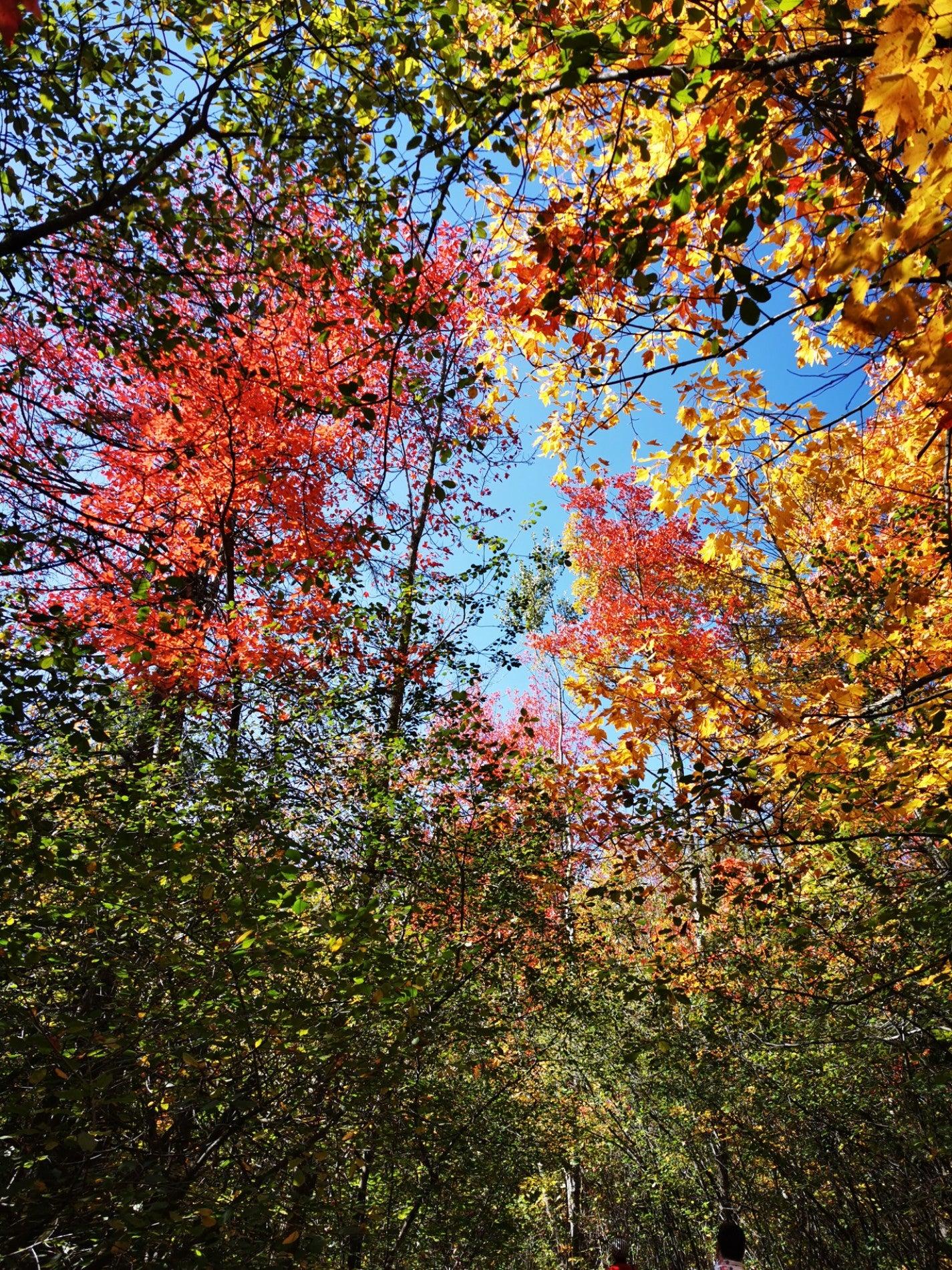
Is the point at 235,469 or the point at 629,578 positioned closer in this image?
the point at 235,469

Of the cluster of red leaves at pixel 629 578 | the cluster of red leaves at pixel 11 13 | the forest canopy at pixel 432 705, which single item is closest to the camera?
the cluster of red leaves at pixel 11 13

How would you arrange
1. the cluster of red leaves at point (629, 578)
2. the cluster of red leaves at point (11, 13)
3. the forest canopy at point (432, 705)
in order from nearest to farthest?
the cluster of red leaves at point (11, 13)
the forest canopy at point (432, 705)
the cluster of red leaves at point (629, 578)

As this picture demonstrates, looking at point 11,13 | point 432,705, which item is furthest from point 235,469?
point 11,13

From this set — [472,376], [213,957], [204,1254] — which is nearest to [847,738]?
[472,376]

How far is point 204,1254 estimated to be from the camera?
8.75ft

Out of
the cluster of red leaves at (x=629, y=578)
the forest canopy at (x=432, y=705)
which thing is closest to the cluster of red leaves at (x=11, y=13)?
the forest canopy at (x=432, y=705)

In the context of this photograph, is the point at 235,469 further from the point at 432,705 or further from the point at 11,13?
the point at 11,13

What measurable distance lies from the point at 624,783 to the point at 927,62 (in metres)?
3.19

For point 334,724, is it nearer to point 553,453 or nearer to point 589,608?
point 553,453

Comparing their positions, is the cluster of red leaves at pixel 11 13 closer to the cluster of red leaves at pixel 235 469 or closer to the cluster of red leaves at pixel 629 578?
the cluster of red leaves at pixel 235 469

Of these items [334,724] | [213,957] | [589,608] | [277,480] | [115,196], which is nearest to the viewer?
[115,196]

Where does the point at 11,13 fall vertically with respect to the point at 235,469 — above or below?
below

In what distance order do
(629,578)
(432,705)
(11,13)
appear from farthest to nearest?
1. (629,578)
2. (432,705)
3. (11,13)

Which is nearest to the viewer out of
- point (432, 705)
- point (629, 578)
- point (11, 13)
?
point (11, 13)
